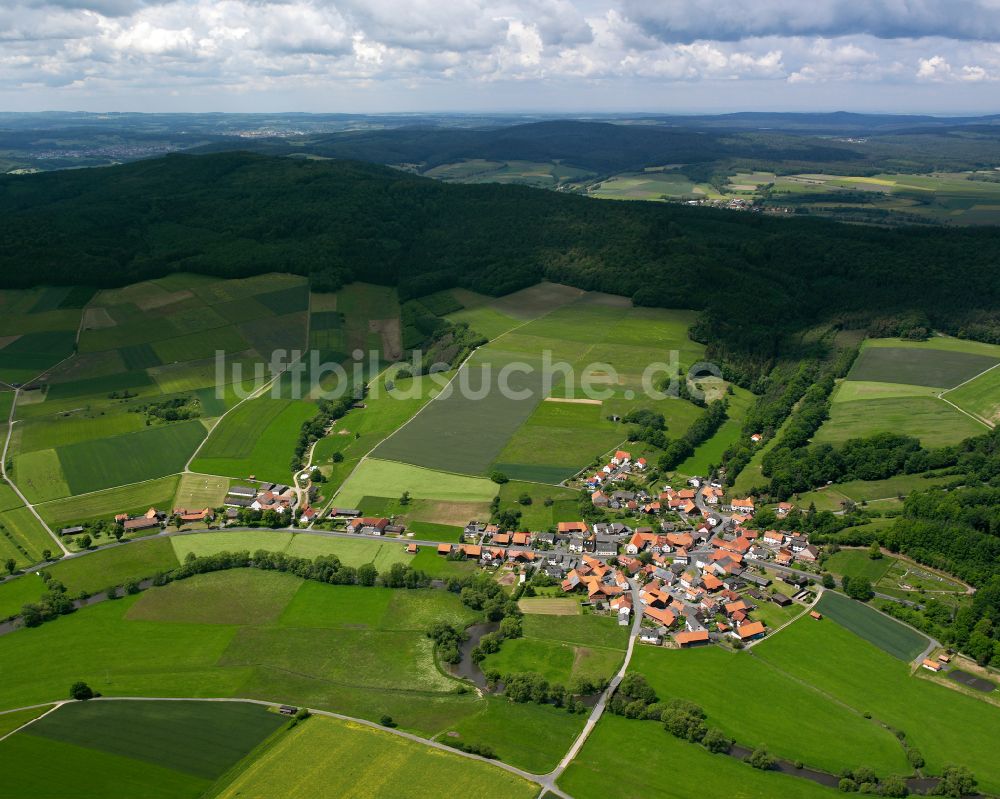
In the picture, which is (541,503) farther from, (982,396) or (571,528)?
(982,396)

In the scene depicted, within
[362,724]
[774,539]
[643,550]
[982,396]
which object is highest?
[982,396]

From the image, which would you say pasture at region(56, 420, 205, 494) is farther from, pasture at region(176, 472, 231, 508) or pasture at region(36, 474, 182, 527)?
pasture at region(176, 472, 231, 508)

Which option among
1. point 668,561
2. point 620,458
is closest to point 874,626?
point 668,561

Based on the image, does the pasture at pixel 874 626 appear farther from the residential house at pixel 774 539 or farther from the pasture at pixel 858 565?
the residential house at pixel 774 539

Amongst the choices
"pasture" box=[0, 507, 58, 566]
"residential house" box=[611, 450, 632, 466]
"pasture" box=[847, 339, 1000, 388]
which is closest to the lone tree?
"pasture" box=[0, 507, 58, 566]

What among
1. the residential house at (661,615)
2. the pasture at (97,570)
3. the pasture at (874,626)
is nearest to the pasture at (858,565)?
the pasture at (874,626)
